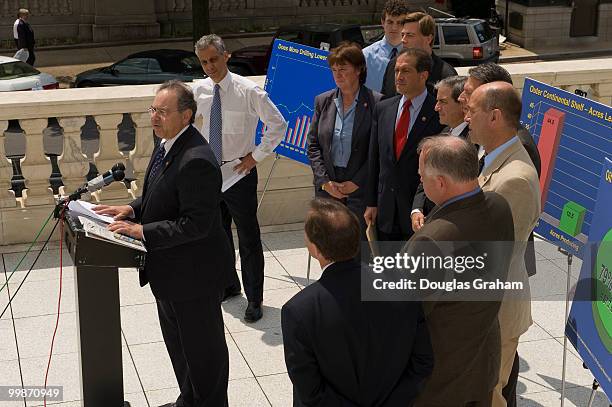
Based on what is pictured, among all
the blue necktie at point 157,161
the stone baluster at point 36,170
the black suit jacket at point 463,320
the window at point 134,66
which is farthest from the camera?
the window at point 134,66

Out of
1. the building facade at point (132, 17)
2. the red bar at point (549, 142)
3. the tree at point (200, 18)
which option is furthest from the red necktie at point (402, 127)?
the building facade at point (132, 17)

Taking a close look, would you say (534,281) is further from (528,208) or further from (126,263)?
(126,263)

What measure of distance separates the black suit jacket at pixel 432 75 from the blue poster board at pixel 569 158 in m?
0.64

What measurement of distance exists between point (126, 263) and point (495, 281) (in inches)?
78.4


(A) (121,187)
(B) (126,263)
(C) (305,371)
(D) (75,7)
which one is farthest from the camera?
(D) (75,7)

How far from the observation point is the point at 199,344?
5.68 metres

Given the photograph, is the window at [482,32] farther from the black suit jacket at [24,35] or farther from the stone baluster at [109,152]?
the stone baluster at [109,152]

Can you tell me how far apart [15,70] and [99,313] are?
15.6 meters

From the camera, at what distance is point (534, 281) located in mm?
8258

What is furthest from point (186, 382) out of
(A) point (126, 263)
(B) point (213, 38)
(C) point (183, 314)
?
(B) point (213, 38)

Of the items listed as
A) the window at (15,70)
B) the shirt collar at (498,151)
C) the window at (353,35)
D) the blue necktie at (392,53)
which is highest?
the blue necktie at (392,53)

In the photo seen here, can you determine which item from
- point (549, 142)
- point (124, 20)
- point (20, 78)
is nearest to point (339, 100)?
point (549, 142)

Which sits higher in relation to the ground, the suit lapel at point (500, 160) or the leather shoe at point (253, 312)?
the suit lapel at point (500, 160)

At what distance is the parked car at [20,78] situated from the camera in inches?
769
